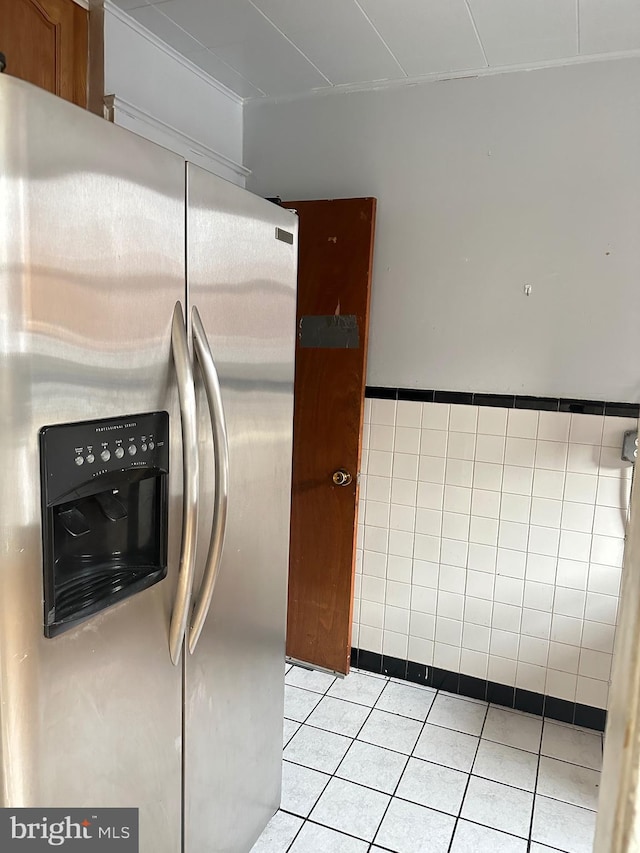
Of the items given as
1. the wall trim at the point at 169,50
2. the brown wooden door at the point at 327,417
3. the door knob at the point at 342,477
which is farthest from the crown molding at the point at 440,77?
the door knob at the point at 342,477

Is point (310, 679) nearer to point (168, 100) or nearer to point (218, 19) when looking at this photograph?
point (168, 100)

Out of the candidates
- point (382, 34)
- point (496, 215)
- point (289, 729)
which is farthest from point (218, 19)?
point (289, 729)

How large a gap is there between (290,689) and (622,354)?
1906 millimetres

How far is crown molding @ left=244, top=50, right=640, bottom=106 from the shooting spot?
7.18 feet

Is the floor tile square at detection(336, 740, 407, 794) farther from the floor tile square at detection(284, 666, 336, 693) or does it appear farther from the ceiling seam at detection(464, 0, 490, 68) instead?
the ceiling seam at detection(464, 0, 490, 68)

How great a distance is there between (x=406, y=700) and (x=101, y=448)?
2014 millimetres

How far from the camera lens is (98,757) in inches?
45.7

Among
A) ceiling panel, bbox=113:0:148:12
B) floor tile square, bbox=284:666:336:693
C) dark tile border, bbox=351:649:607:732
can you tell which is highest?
ceiling panel, bbox=113:0:148:12

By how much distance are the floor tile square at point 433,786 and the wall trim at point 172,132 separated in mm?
2447

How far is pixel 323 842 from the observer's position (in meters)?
1.82

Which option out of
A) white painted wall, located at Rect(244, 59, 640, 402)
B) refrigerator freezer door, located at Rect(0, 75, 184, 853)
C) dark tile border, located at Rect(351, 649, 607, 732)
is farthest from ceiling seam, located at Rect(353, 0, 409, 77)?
dark tile border, located at Rect(351, 649, 607, 732)

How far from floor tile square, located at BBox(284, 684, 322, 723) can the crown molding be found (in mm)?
2537

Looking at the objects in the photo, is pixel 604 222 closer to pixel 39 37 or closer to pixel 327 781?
pixel 39 37

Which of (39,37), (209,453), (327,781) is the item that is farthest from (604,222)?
(327,781)
